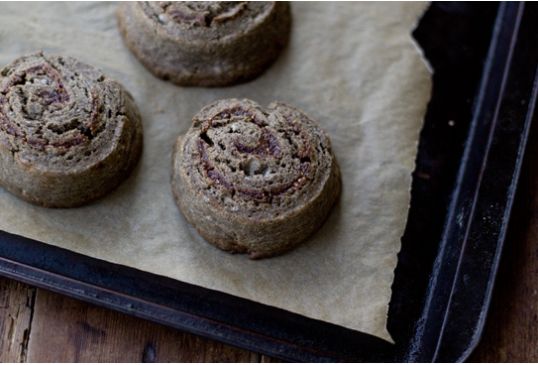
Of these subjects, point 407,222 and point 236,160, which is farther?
point 407,222

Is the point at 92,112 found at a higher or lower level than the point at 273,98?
higher

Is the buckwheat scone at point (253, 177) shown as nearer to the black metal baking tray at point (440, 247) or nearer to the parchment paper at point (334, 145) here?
the parchment paper at point (334, 145)

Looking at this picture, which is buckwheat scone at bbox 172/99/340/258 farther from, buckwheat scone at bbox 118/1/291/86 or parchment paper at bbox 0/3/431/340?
buckwheat scone at bbox 118/1/291/86

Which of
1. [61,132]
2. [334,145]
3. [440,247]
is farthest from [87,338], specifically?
[440,247]

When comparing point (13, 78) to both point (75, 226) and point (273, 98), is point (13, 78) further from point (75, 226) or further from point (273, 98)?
point (273, 98)

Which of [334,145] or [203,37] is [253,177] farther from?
[203,37]

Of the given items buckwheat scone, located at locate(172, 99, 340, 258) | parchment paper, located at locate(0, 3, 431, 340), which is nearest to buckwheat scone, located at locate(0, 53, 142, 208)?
parchment paper, located at locate(0, 3, 431, 340)

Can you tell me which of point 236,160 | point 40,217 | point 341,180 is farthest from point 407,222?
point 40,217

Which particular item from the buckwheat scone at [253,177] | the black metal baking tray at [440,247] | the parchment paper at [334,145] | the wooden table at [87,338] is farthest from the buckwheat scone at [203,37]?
the wooden table at [87,338]
